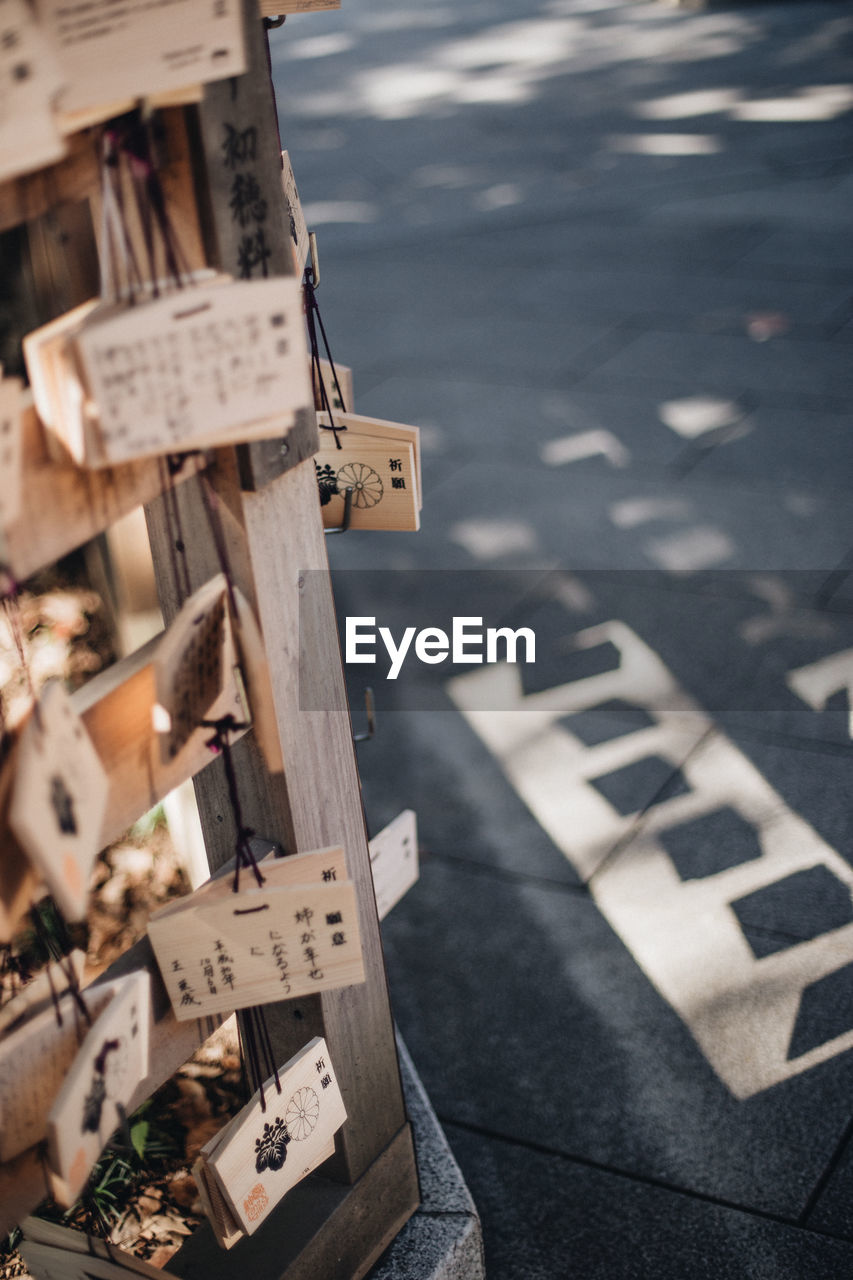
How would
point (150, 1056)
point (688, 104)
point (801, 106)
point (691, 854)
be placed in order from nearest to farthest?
point (150, 1056)
point (691, 854)
point (801, 106)
point (688, 104)

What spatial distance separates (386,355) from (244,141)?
16.1 ft

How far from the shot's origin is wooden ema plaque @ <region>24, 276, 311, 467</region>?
2.70ft

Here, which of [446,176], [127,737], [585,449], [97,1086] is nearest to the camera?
[97,1086]

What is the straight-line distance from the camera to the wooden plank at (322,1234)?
165cm

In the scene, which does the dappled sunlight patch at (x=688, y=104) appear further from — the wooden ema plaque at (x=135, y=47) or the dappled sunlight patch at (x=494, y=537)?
the wooden ema plaque at (x=135, y=47)

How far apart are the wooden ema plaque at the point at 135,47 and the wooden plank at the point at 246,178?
0.10 m

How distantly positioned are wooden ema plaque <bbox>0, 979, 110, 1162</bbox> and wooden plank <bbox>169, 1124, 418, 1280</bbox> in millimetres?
731

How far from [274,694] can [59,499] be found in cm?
42

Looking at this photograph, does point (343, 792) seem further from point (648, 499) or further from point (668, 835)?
point (648, 499)

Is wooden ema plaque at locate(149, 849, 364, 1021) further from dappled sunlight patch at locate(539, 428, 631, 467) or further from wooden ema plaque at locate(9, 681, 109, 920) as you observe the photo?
dappled sunlight patch at locate(539, 428, 631, 467)

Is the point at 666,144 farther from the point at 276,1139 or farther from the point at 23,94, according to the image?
the point at 23,94

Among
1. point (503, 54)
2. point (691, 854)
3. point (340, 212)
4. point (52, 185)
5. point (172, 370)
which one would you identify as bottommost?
point (691, 854)

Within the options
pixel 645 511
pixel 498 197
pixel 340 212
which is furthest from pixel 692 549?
pixel 340 212

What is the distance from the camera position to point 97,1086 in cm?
98
